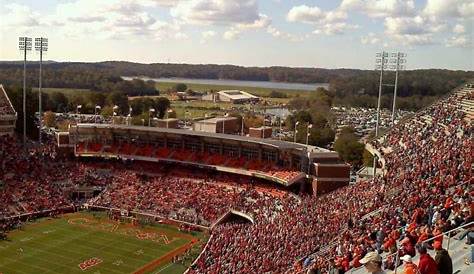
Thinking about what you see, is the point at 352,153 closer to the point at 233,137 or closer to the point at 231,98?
the point at 233,137

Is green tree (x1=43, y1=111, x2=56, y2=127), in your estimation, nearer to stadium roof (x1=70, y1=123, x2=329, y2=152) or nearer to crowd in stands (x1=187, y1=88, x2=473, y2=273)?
stadium roof (x1=70, y1=123, x2=329, y2=152)

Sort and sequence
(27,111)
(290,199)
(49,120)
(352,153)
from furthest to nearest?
(49,120) → (27,111) → (352,153) → (290,199)

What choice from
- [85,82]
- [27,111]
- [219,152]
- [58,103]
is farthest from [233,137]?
[85,82]

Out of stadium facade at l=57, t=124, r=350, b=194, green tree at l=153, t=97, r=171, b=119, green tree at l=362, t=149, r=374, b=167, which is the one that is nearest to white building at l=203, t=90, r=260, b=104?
green tree at l=153, t=97, r=171, b=119

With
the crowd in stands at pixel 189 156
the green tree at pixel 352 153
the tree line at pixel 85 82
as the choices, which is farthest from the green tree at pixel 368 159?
the tree line at pixel 85 82

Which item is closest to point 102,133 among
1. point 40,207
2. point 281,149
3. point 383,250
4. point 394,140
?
point 40,207

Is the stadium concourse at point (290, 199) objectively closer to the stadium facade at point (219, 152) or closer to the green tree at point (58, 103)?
the stadium facade at point (219, 152)
